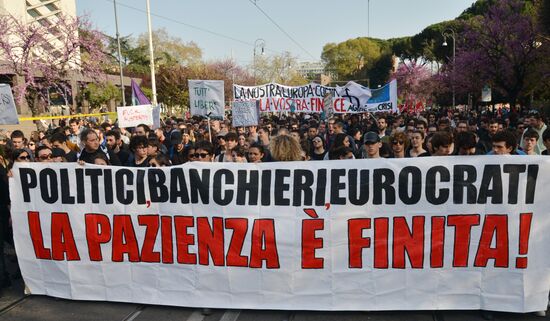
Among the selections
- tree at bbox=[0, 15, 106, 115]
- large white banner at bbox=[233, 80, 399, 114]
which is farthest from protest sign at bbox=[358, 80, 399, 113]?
tree at bbox=[0, 15, 106, 115]

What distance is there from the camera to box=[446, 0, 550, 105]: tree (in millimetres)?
18656

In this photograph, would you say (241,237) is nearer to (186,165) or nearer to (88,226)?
(186,165)

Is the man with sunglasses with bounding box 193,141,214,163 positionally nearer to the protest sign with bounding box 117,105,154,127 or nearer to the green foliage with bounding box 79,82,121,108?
the protest sign with bounding box 117,105,154,127

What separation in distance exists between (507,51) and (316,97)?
11444mm

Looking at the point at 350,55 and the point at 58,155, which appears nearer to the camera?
the point at 58,155

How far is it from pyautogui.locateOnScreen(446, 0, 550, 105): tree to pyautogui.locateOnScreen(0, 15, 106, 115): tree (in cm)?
1790

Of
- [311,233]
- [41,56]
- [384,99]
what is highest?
[41,56]

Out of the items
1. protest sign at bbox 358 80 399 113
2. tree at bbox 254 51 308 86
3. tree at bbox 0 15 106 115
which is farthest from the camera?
tree at bbox 254 51 308 86

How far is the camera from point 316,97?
42.8 feet

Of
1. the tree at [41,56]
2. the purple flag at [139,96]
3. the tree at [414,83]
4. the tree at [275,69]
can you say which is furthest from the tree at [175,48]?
the purple flag at [139,96]

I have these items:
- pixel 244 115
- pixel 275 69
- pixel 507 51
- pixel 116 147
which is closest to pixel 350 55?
pixel 275 69

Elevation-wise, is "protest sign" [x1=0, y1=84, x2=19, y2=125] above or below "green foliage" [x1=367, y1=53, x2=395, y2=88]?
below

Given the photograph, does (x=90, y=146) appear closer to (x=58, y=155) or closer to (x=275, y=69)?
(x=58, y=155)

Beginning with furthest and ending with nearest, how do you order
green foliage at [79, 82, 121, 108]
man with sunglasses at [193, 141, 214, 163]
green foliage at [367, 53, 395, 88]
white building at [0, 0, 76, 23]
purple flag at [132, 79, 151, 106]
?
1. green foliage at [367, 53, 395, 88]
2. green foliage at [79, 82, 121, 108]
3. white building at [0, 0, 76, 23]
4. purple flag at [132, 79, 151, 106]
5. man with sunglasses at [193, 141, 214, 163]
